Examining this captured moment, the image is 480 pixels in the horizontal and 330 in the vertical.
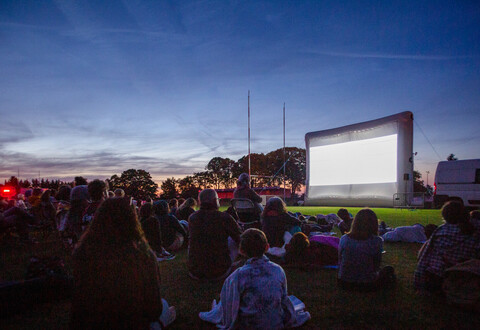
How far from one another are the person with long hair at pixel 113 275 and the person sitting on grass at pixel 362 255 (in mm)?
2368

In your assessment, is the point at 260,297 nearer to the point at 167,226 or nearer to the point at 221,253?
the point at 221,253

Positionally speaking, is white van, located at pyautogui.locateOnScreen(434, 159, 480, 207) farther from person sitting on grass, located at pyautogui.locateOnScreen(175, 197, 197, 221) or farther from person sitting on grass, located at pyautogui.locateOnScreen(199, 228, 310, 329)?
person sitting on grass, located at pyautogui.locateOnScreen(199, 228, 310, 329)

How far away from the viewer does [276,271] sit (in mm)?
2357

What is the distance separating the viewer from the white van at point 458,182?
1425 cm

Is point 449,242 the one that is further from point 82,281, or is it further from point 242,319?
point 82,281

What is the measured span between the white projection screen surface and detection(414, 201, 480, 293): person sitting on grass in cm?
1491

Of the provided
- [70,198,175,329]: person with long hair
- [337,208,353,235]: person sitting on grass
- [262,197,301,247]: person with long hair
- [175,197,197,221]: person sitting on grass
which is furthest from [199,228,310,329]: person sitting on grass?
[175,197,197,221]: person sitting on grass

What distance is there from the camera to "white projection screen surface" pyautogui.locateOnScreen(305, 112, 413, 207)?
55.9 ft

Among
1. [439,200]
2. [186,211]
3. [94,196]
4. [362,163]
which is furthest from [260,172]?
[94,196]

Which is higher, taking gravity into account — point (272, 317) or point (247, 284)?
point (247, 284)

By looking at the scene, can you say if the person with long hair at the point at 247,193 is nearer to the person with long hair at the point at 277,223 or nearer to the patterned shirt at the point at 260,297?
the person with long hair at the point at 277,223

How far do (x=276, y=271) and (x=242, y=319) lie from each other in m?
0.45

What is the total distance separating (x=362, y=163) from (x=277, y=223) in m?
15.5

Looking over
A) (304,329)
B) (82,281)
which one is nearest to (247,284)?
(304,329)
